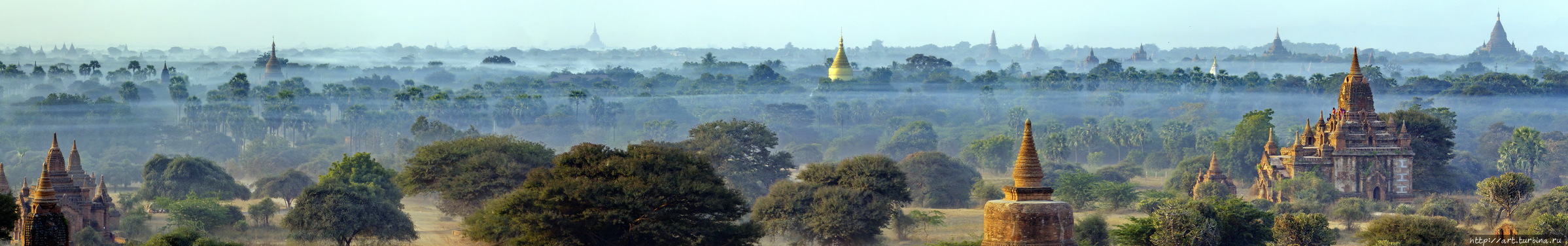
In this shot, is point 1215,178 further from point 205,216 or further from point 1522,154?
point 205,216

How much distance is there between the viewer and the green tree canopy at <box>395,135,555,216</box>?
54094 millimetres

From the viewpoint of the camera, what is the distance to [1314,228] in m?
43.3

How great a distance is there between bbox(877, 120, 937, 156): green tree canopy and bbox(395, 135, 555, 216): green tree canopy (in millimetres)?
48536

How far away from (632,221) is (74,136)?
79.8 m

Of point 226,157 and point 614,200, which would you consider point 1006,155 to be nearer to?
point 226,157

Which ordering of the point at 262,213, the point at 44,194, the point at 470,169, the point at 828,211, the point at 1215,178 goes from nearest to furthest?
1. the point at 44,194
2. the point at 828,211
3. the point at 470,169
4. the point at 262,213
5. the point at 1215,178

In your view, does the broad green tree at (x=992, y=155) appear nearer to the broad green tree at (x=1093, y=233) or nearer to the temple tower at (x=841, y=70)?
the broad green tree at (x=1093, y=233)

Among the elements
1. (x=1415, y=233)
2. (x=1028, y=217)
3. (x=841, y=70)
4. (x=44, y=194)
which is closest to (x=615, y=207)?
(x=1028, y=217)

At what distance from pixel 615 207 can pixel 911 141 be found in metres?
68.7

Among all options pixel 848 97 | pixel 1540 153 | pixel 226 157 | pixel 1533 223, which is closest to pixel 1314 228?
pixel 1533 223

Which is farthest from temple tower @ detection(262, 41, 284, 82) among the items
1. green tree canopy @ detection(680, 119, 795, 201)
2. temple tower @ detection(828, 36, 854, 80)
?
green tree canopy @ detection(680, 119, 795, 201)

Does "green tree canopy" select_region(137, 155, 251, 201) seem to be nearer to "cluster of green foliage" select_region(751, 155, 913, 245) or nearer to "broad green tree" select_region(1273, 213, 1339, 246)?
"cluster of green foliage" select_region(751, 155, 913, 245)

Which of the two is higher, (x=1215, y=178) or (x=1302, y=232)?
(x=1302, y=232)

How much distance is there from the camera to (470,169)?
5447 centimetres
